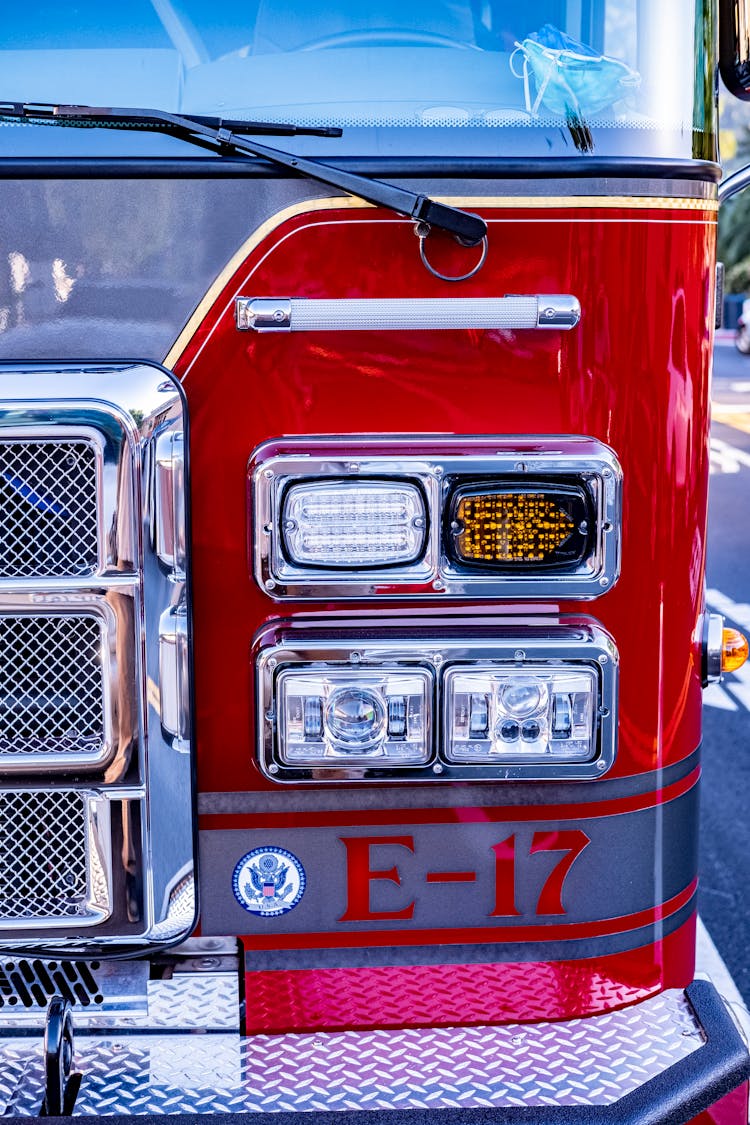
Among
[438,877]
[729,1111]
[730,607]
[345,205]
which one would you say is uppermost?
[345,205]

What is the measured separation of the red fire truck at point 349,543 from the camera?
Answer: 1.75 meters

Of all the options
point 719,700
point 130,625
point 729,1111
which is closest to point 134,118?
point 130,625

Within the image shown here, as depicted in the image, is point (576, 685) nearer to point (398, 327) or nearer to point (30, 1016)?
point (398, 327)

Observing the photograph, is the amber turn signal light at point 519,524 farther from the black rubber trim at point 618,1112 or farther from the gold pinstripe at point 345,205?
the black rubber trim at point 618,1112

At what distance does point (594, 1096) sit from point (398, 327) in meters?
1.17

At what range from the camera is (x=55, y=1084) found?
1.77 meters

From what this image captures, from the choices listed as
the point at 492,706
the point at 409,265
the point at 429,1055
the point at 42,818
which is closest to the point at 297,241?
the point at 409,265

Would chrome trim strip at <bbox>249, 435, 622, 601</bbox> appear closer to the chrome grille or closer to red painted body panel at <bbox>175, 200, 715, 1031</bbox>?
red painted body panel at <bbox>175, 200, 715, 1031</bbox>

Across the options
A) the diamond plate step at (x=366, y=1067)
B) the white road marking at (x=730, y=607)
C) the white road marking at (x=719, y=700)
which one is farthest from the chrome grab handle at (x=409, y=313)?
the white road marking at (x=730, y=607)

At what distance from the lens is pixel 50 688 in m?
1.81

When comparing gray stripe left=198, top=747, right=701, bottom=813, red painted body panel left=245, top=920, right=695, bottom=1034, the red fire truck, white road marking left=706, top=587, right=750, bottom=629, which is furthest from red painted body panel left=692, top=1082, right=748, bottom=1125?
white road marking left=706, top=587, right=750, bottom=629

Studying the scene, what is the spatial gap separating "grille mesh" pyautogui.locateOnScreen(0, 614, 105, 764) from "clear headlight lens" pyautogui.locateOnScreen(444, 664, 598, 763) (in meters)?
0.53

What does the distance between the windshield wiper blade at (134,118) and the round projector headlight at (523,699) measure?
85 cm

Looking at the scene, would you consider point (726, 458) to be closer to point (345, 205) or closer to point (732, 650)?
point (732, 650)
